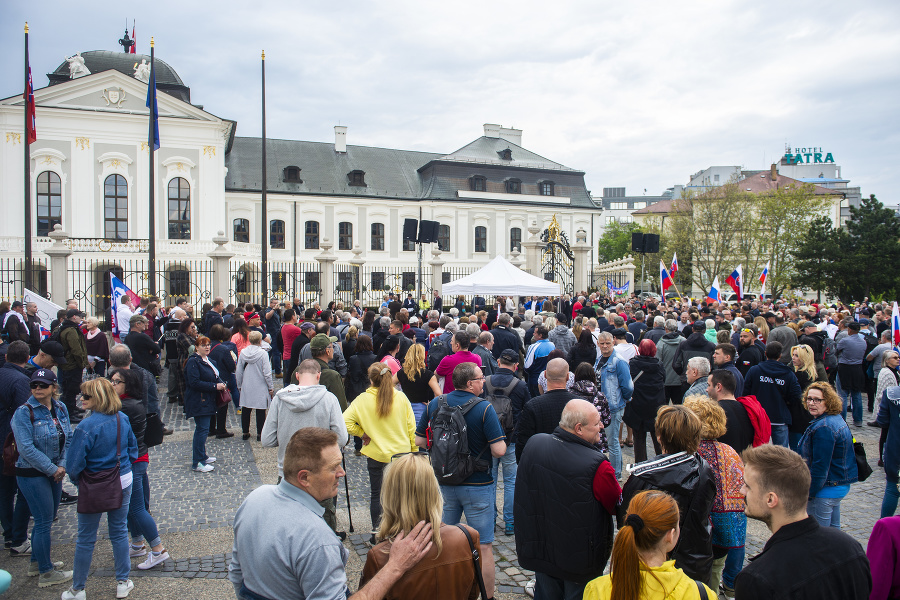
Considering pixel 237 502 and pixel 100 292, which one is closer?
pixel 237 502

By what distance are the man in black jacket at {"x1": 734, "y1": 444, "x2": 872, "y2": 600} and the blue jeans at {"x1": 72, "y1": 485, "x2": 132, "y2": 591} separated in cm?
421

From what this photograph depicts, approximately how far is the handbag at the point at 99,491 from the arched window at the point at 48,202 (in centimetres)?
3077

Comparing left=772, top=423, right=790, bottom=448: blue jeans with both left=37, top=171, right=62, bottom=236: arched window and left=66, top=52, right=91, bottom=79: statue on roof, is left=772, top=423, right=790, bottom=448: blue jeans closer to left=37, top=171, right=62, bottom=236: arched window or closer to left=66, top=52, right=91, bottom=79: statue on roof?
left=37, top=171, right=62, bottom=236: arched window

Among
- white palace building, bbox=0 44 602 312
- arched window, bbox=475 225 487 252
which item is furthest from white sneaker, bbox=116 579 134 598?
arched window, bbox=475 225 487 252

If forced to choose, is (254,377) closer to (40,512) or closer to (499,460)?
(40,512)

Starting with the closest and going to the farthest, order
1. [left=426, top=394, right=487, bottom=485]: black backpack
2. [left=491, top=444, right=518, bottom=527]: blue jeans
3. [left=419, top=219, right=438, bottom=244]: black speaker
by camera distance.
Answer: [left=426, top=394, right=487, bottom=485]: black backpack → [left=491, top=444, right=518, bottom=527]: blue jeans → [left=419, top=219, right=438, bottom=244]: black speaker

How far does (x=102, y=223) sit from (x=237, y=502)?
2917 cm

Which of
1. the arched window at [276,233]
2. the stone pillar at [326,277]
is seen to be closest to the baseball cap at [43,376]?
the stone pillar at [326,277]

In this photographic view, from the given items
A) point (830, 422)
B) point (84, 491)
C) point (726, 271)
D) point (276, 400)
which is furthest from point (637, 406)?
point (726, 271)

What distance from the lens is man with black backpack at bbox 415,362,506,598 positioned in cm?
421

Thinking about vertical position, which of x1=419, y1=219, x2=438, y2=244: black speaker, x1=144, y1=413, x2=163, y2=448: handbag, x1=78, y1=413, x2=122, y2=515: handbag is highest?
x1=419, y1=219, x2=438, y2=244: black speaker

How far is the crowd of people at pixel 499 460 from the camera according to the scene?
95.7 inches

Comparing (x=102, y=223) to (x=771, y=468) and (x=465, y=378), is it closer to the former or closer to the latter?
(x=465, y=378)

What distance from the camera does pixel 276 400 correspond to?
A: 5012 mm
